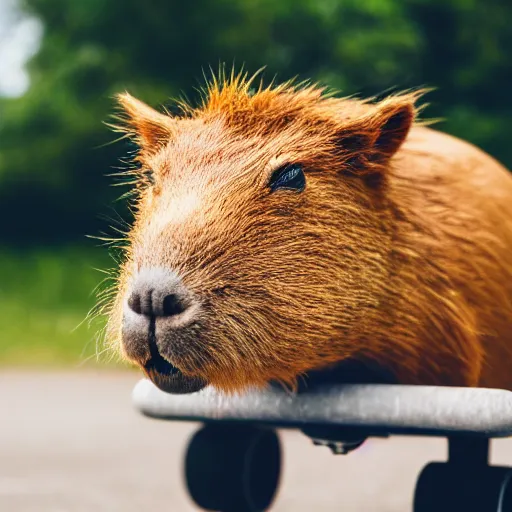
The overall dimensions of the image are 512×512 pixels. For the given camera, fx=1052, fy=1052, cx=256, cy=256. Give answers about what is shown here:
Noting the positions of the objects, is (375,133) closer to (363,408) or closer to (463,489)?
(363,408)

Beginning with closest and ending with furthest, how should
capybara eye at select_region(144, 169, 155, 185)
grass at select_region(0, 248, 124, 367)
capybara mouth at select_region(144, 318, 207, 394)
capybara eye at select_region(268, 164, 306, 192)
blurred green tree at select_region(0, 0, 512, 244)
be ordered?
capybara mouth at select_region(144, 318, 207, 394) → capybara eye at select_region(268, 164, 306, 192) → capybara eye at select_region(144, 169, 155, 185) → grass at select_region(0, 248, 124, 367) → blurred green tree at select_region(0, 0, 512, 244)

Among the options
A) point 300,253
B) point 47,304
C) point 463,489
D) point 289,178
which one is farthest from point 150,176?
point 47,304

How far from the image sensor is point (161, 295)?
250cm

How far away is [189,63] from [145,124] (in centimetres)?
1068

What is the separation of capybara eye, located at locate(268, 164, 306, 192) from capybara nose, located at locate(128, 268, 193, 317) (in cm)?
42

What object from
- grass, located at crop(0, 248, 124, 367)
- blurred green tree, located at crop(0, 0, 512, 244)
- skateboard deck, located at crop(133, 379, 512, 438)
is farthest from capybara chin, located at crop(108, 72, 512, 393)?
blurred green tree, located at crop(0, 0, 512, 244)

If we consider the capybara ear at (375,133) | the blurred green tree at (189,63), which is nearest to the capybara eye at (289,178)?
the capybara ear at (375,133)

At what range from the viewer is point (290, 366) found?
2.71m

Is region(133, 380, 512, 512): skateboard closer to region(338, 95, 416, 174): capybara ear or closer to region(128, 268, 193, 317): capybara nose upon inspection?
region(128, 268, 193, 317): capybara nose

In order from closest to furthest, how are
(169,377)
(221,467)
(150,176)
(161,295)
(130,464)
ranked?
(161,295) → (169,377) → (150,176) → (221,467) → (130,464)

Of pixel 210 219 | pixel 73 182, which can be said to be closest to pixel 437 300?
pixel 210 219

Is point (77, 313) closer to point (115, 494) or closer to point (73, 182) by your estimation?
point (73, 182)

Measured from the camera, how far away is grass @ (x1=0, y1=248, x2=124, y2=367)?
11.0 m

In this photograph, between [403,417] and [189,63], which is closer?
[403,417]
